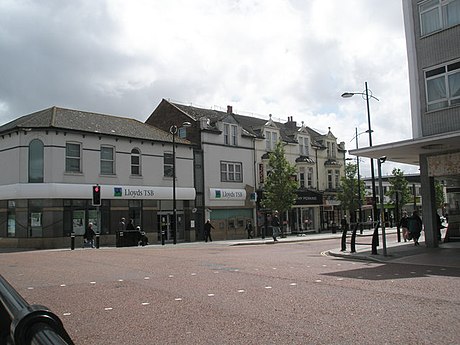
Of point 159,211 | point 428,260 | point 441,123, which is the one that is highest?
point 441,123

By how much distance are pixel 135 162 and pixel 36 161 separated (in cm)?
712

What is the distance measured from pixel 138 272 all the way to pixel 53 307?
17.7ft

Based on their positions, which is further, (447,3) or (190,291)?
(447,3)

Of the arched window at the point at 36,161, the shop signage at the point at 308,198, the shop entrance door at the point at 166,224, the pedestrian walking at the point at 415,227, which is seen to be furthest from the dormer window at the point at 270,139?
the pedestrian walking at the point at 415,227

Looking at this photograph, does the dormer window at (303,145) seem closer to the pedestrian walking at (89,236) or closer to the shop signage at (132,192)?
the shop signage at (132,192)

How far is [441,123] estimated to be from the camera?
61.3 feet

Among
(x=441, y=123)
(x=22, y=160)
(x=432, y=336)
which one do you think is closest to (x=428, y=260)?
(x=441, y=123)

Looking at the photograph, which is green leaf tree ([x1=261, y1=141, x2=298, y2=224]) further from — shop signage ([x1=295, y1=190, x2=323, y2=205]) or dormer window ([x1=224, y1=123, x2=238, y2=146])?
shop signage ([x1=295, y1=190, x2=323, y2=205])

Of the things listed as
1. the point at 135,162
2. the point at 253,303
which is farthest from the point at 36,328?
the point at 135,162

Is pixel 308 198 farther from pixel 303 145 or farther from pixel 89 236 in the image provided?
pixel 89 236

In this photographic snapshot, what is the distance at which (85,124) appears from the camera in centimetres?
3341

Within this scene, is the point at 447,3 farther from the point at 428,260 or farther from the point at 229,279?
the point at 229,279

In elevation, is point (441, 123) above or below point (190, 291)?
above

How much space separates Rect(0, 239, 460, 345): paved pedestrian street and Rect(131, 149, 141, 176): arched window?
20297 millimetres
